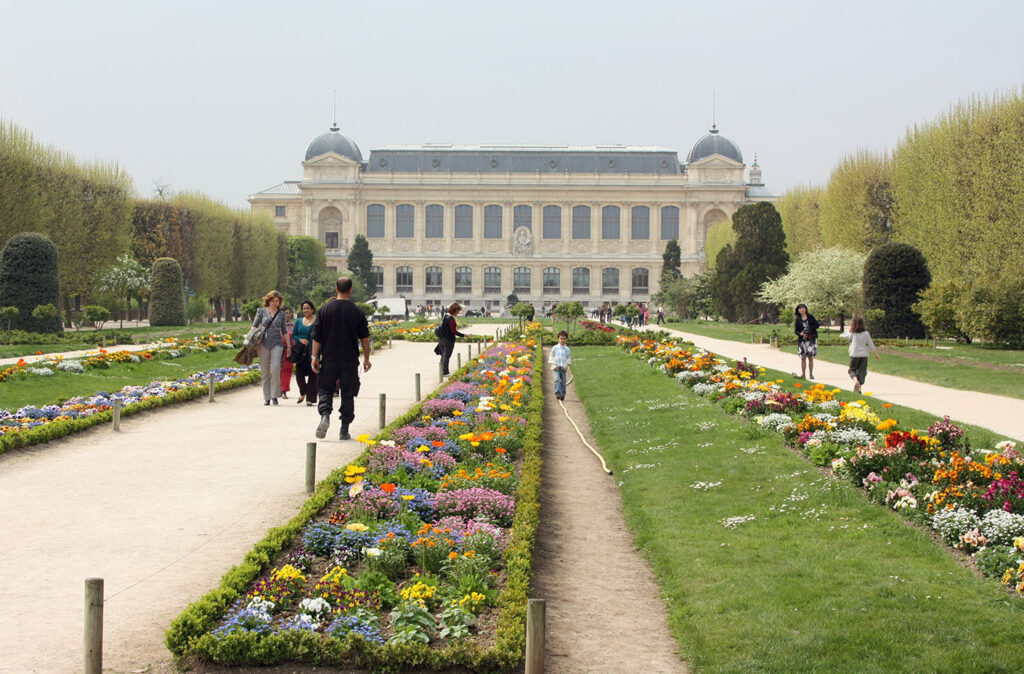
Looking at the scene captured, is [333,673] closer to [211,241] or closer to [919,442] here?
[919,442]

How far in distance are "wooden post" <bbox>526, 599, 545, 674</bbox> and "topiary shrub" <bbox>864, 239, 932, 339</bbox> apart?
104ft

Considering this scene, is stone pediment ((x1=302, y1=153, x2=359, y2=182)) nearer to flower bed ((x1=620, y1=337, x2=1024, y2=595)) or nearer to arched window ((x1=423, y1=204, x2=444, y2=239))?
arched window ((x1=423, y1=204, x2=444, y2=239))

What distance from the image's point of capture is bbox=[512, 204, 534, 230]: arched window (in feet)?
343

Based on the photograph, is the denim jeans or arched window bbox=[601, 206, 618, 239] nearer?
the denim jeans

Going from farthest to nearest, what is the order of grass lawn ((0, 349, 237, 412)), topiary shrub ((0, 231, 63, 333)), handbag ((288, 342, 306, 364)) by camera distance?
topiary shrub ((0, 231, 63, 333)) → grass lawn ((0, 349, 237, 412)) → handbag ((288, 342, 306, 364))

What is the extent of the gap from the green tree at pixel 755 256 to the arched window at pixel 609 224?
51056 mm

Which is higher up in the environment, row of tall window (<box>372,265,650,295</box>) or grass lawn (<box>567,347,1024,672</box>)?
row of tall window (<box>372,265,650,295</box>)

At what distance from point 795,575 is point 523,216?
3878 inches

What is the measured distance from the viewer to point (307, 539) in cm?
732

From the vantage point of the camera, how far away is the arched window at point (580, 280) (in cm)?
10400

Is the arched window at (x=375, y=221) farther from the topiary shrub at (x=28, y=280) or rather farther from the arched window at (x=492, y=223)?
the topiary shrub at (x=28, y=280)

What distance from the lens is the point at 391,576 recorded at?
686cm

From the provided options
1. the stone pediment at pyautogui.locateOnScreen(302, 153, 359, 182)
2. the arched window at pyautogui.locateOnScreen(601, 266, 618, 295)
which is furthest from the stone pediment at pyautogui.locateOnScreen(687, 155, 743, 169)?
the stone pediment at pyautogui.locateOnScreen(302, 153, 359, 182)

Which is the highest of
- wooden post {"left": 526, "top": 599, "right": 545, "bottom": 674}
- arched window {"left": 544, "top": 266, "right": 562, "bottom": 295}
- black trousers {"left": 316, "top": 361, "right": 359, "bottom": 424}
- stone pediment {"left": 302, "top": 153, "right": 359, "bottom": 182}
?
stone pediment {"left": 302, "top": 153, "right": 359, "bottom": 182}
